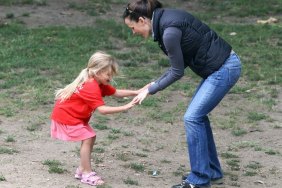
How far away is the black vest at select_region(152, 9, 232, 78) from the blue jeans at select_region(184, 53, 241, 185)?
2.9 inches

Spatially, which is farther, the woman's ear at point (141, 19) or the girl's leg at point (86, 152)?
the girl's leg at point (86, 152)

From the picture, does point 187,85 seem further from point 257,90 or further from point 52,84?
point 52,84

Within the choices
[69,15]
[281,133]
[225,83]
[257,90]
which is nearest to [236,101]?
[257,90]

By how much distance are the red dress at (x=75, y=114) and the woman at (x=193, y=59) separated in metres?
0.39

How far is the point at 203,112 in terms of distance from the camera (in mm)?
5281

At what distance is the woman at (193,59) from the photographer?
5.11 meters

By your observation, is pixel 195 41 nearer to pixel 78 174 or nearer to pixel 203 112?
pixel 203 112

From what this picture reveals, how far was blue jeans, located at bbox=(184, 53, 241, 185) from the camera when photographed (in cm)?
526

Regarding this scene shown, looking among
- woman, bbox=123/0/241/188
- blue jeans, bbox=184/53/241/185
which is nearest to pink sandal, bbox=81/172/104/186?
woman, bbox=123/0/241/188

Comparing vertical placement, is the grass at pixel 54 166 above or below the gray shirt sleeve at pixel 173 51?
below

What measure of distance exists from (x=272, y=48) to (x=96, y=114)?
166 inches

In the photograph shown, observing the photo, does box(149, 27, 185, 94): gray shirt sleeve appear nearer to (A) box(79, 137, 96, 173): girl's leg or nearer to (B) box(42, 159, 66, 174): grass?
(A) box(79, 137, 96, 173): girl's leg

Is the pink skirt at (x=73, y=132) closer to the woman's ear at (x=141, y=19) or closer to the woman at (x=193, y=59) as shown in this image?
the woman at (x=193, y=59)

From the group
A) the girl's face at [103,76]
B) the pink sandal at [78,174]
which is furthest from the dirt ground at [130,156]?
the girl's face at [103,76]
